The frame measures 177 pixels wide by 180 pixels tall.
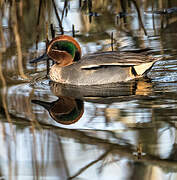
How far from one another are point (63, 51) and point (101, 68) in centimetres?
69

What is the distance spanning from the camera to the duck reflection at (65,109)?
5961 mm

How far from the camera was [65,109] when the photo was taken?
20.8 ft

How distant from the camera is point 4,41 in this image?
31.2 feet

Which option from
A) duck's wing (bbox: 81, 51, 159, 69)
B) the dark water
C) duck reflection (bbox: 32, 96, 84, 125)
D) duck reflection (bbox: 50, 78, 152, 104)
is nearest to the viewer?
the dark water

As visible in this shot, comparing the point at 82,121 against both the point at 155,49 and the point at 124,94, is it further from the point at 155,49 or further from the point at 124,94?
the point at 155,49

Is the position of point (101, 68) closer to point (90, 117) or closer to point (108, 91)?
point (108, 91)

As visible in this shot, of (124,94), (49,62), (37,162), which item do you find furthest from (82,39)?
(37,162)

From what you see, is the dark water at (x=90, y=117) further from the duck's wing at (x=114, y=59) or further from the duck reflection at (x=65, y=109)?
the duck's wing at (x=114, y=59)

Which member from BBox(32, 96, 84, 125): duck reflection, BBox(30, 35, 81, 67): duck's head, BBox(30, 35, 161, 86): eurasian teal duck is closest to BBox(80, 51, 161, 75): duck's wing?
BBox(30, 35, 161, 86): eurasian teal duck

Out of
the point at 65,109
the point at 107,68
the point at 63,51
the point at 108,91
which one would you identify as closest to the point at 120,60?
the point at 107,68

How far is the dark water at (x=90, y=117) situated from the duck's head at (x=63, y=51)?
298 millimetres

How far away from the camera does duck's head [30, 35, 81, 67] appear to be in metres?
7.83

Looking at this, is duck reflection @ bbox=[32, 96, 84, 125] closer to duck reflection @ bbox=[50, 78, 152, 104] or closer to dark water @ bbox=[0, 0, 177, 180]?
dark water @ bbox=[0, 0, 177, 180]

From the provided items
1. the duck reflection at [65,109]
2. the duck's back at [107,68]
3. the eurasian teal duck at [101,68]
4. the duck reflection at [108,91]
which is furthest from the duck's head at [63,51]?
the duck reflection at [65,109]
